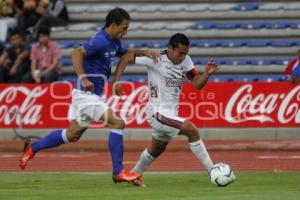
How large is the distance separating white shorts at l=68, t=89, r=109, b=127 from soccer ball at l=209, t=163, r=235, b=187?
63.9 inches

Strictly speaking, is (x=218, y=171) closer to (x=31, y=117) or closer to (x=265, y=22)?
(x=31, y=117)

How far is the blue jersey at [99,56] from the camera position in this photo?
1345 centimetres

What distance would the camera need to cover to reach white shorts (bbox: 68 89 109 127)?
13531mm

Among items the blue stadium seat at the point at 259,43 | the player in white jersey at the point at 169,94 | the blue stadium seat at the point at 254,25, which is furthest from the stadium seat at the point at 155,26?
the player in white jersey at the point at 169,94

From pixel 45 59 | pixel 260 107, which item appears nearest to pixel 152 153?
pixel 260 107

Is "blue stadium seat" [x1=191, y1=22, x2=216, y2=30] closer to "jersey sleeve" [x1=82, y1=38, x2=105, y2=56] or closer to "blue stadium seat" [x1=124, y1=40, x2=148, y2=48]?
"blue stadium seat" [x1=124, y1=40, x2=148, y2=48]

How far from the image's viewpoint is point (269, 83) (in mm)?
22250

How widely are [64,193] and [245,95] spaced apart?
1043cm

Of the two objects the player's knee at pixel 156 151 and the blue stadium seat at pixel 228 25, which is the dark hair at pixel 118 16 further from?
the blue stadium seat at pixel 228 25

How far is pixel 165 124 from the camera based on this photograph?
13.7 meters

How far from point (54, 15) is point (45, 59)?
3155mm

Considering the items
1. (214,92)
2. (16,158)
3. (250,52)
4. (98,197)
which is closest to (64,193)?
(98,197)

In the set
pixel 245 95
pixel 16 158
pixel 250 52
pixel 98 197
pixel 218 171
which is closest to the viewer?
pixel 98 197

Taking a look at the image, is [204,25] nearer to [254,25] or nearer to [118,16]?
[254,25]
